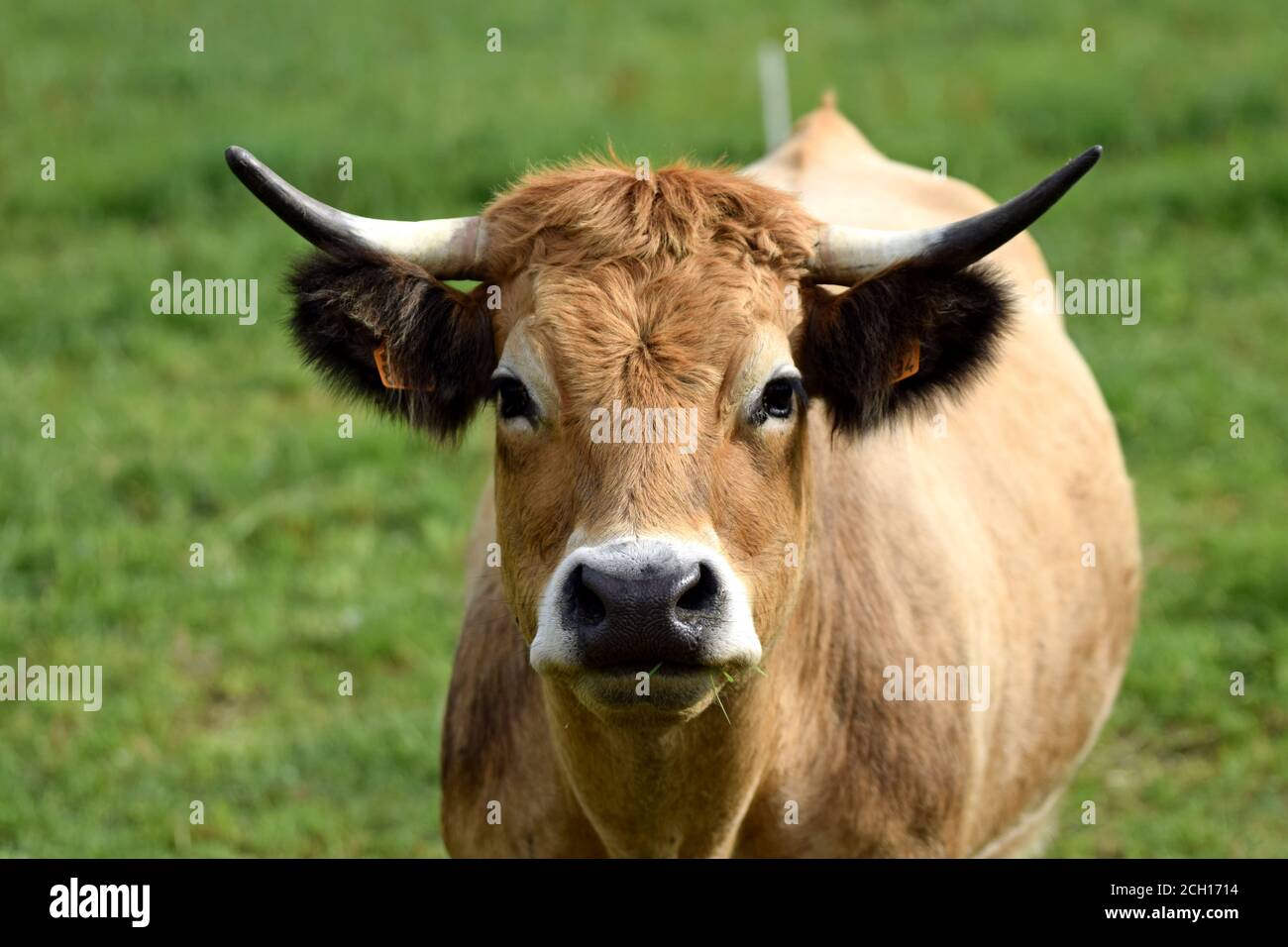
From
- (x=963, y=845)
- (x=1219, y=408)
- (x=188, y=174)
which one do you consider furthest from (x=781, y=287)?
(x=188, y=174)

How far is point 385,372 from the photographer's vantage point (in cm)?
436

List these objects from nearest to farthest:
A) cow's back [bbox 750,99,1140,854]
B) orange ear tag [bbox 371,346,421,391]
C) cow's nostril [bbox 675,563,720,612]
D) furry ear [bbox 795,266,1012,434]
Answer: cow's nostril [bbox 675,563,720,612], furry ear [bbox 795,266,1012,434], orange ear tag [bbox 371,346,421,391], cow's back [bbox 750,99,1140,854]

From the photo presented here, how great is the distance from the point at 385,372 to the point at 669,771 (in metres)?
1.26

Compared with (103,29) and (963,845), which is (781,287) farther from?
(103,29)

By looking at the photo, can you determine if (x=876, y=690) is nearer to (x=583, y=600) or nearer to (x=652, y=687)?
(x=652, y=687)

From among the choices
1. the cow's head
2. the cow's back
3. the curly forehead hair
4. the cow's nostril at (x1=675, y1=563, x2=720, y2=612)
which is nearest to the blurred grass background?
the cow's back

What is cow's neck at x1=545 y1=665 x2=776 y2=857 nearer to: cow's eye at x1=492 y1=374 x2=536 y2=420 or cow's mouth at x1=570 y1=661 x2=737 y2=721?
cow's mouth at x1=570 y1=661 x2=737 y2=721

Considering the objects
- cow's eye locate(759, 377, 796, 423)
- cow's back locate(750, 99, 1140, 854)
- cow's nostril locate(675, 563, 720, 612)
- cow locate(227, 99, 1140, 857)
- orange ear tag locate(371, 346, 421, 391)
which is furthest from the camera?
cow's back locate(750, 99, 1140, 854)

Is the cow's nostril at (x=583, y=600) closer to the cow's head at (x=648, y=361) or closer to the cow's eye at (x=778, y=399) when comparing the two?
the cow's head at (x=648, y=361)

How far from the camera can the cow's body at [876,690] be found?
14.4ft

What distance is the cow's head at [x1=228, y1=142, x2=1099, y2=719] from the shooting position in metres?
3.67

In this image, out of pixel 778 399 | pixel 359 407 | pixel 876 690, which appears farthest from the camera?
pixel 359 407

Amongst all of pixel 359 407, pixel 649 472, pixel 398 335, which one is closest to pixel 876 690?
pixel 649 472

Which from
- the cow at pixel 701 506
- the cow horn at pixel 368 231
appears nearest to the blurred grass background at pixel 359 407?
the cow at pixel 701 506
